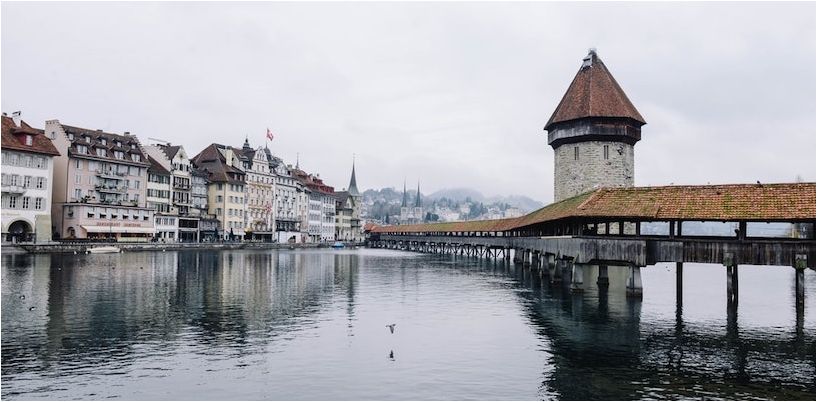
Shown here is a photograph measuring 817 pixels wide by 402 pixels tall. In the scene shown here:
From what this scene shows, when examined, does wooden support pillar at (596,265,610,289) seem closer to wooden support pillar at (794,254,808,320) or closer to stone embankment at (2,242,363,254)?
wooden support pillar at (794,254,808,320)

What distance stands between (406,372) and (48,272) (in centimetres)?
3536

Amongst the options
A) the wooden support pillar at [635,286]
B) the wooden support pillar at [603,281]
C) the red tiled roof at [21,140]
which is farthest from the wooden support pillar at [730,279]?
the red tiled roof at [21,140]

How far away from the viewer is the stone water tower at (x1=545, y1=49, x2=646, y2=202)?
59.7 metres

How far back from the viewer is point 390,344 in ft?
69.2

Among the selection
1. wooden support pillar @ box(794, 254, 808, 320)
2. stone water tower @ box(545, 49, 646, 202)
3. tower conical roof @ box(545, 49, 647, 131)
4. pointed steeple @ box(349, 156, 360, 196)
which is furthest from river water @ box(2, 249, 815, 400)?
pointed steeple @ box(349, 156, 360, 196)

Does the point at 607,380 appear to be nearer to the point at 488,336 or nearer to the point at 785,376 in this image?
the point at 785,376

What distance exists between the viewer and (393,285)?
42312 millimetres

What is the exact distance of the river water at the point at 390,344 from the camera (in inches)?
615

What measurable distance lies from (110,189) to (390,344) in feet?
247

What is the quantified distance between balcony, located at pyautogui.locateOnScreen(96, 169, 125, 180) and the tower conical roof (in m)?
57.0

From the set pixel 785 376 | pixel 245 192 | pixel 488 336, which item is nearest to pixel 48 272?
pixel 488 336

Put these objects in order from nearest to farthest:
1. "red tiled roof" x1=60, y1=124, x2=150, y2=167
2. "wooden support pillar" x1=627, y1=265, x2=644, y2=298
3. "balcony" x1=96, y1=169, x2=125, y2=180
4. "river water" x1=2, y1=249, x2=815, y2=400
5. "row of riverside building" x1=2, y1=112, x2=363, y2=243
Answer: "river water" x1=2, y1=249, x2=815, y2=400, "wooden support pillar" x1=627, y1=265, x2=644, y2=298, "row of riverside building" x1=2, y1=112, x2=363, y2=243, "red tiled roof" x1=60, y1=124, x2=150, y2=167, "balcony" x1=96, y1=169, x2=125, y2=180

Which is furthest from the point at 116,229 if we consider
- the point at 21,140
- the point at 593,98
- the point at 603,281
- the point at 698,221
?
the point at 698,221

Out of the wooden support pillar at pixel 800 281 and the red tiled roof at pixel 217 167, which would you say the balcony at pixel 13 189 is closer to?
the red tiled roof at pixel 217 167
